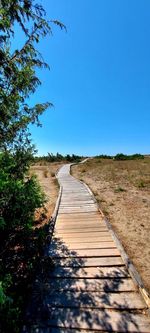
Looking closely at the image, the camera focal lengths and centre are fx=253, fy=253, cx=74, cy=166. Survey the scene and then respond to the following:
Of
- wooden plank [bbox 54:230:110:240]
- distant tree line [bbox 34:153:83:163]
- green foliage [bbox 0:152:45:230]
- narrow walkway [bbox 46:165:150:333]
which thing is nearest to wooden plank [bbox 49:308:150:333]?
narrow walkway [bbox 46:165:150:333]

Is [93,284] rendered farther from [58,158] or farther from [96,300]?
[58,158]

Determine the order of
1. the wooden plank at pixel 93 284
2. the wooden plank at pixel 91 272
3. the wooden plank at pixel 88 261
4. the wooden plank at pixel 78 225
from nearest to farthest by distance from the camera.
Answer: the wooden plank at pixel 93 284 < the wooden plank at pixel 91 272 < the wooden plank at pixel 88 261 < the wooden plank at pixel 78 225

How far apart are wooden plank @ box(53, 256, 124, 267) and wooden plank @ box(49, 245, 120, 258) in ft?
0.51

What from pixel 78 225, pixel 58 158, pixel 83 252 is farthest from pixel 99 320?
pixel 58 158

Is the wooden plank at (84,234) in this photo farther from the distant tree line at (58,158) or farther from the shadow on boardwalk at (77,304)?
the distant tree line at (58,158)

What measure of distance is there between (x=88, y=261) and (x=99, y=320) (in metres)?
1.99

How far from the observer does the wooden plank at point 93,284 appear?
476 cm

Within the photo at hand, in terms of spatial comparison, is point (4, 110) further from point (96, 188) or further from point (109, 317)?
point (96, 188)

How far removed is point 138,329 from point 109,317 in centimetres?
49

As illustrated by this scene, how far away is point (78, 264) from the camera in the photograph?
5.78 meters

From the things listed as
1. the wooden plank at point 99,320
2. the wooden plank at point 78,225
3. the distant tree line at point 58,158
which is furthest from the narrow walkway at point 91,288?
the distant tree line at point 58,158

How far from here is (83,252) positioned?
252 inches

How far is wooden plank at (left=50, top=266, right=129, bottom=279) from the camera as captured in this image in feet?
17.2

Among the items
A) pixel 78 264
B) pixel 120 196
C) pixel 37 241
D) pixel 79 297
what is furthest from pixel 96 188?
pixel 79 297
